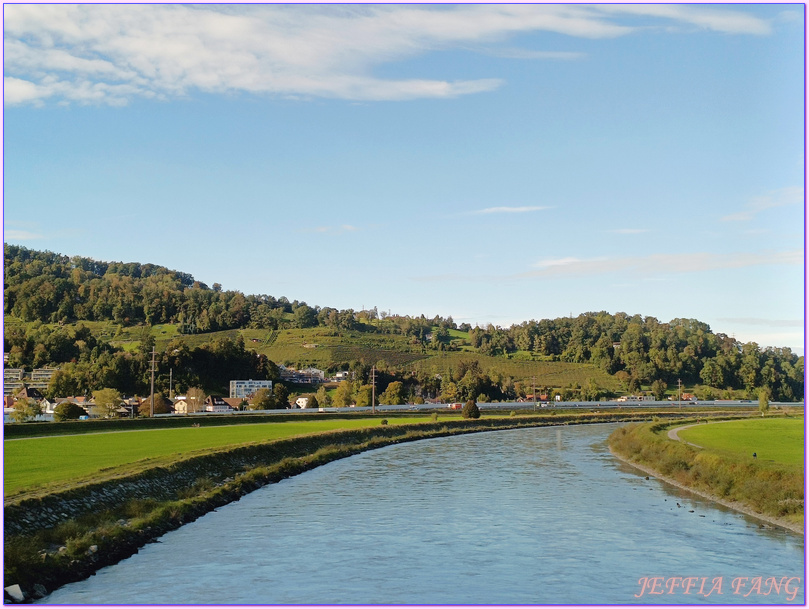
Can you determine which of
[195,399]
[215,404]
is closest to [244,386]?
[215,404]

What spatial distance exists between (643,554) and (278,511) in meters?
13.2

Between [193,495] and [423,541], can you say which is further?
[193,495]

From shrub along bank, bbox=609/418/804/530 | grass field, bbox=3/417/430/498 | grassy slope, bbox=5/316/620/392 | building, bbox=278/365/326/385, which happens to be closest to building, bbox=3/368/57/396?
grassy slope, bbox=5/316/620/392

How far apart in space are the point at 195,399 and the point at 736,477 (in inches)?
3957

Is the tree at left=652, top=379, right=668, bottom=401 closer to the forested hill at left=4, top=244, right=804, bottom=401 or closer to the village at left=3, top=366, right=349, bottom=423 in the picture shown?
the forested hill at left=4, top=244, right=804, bottom=401

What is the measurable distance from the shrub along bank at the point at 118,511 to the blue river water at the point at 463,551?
2.13 feet

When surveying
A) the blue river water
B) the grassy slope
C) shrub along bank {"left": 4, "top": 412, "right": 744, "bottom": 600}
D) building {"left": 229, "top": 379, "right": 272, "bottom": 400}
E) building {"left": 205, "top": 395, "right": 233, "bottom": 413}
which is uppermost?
the grassy slope

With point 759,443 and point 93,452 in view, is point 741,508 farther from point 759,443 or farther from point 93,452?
point 93,452

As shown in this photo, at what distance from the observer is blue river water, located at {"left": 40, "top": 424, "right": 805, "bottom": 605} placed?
17.1 meters

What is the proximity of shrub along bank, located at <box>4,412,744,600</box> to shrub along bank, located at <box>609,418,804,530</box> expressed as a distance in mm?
19380

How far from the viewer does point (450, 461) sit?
47500mm

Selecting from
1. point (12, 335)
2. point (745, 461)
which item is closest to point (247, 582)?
point (745, 461)

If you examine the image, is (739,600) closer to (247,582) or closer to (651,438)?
(247,582)

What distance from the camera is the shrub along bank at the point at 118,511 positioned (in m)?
17.6
